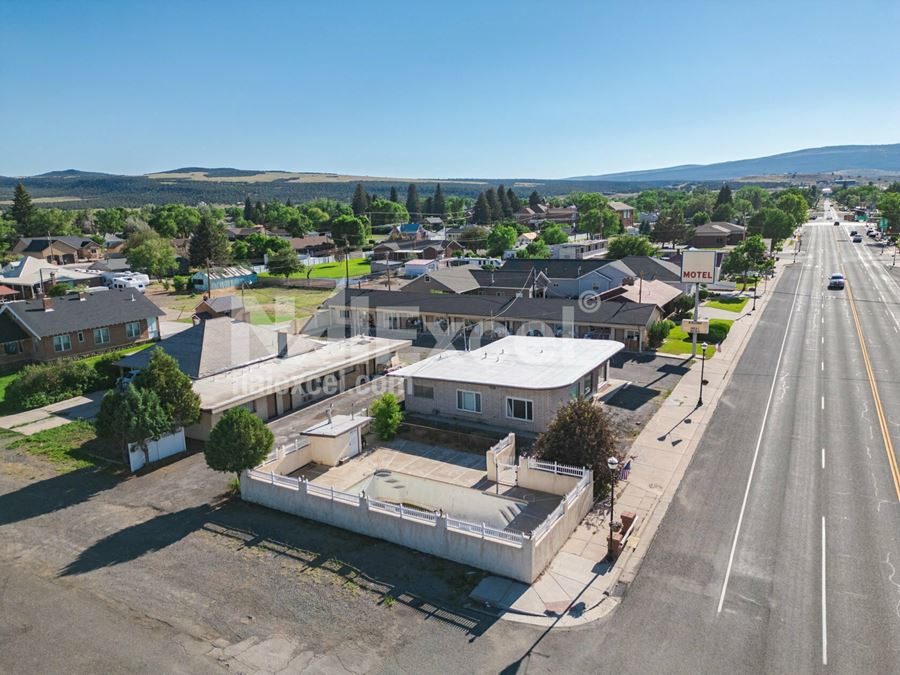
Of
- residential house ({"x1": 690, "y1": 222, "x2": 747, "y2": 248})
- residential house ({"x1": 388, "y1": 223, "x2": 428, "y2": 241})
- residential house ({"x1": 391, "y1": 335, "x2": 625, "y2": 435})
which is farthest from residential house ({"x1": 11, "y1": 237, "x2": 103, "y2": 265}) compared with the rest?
residential house ({"x1": 690, "y1": 222, "x2": 747, "y2": 248})

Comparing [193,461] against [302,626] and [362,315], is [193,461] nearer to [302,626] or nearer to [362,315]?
[302,626]

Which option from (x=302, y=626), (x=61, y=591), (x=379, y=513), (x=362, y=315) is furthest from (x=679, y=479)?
(x=362, y=315)

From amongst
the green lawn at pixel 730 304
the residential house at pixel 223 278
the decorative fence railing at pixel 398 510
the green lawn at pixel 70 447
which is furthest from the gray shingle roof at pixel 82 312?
the green lawn at pixel 730 304

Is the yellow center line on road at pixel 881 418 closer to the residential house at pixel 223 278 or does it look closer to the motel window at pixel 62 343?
the motel window at pixel 62 343

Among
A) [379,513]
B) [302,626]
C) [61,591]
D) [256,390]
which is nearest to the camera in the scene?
[302,626]

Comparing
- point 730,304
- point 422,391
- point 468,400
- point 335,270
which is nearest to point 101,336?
point 422,391

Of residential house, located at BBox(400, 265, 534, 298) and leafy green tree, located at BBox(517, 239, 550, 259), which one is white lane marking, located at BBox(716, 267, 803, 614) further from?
leafy green tree, located at BBox(517, 239, 550, 259)
